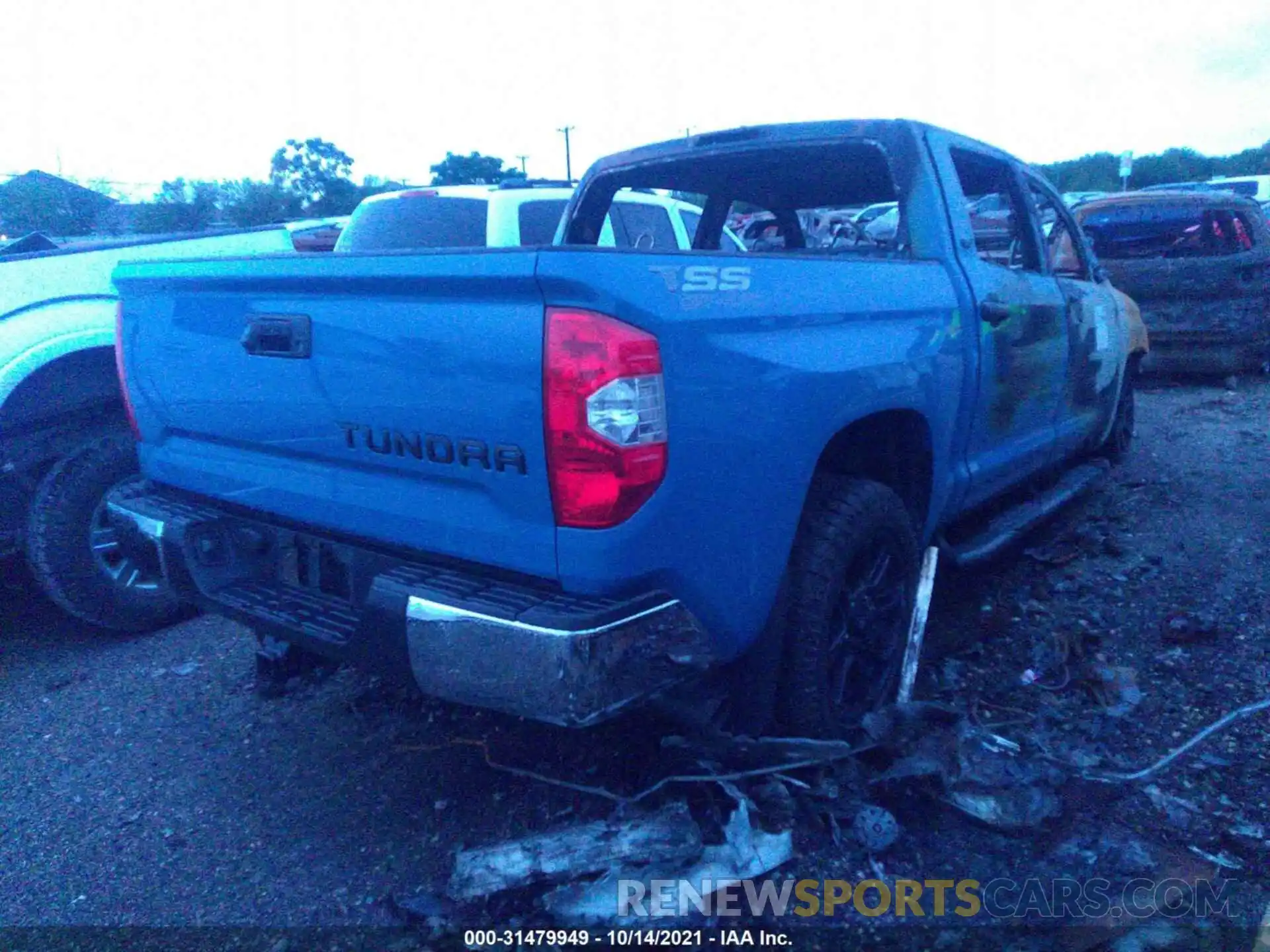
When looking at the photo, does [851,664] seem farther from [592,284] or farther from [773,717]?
[592,284]

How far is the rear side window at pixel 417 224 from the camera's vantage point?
645 cm

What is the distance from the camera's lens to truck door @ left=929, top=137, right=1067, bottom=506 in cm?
353

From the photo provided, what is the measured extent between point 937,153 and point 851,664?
186 centimetres

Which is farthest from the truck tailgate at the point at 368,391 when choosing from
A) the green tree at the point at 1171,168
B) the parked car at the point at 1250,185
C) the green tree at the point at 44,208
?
the green tree at the point at 1171,168

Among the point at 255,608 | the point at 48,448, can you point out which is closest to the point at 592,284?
the point at 255,608

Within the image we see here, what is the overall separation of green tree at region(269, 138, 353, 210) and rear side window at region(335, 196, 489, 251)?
2160 cm

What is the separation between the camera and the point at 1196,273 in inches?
314

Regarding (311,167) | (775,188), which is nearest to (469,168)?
(311,167)

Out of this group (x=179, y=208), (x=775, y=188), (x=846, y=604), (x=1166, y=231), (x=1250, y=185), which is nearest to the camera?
(x=846, y=604)

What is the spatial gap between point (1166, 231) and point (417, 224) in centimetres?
623

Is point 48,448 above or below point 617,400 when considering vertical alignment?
below

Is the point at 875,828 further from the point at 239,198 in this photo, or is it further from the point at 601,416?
the point at 239,198

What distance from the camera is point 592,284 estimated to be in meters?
2.02

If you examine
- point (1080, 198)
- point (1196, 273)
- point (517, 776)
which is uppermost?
point (1080, 198)
